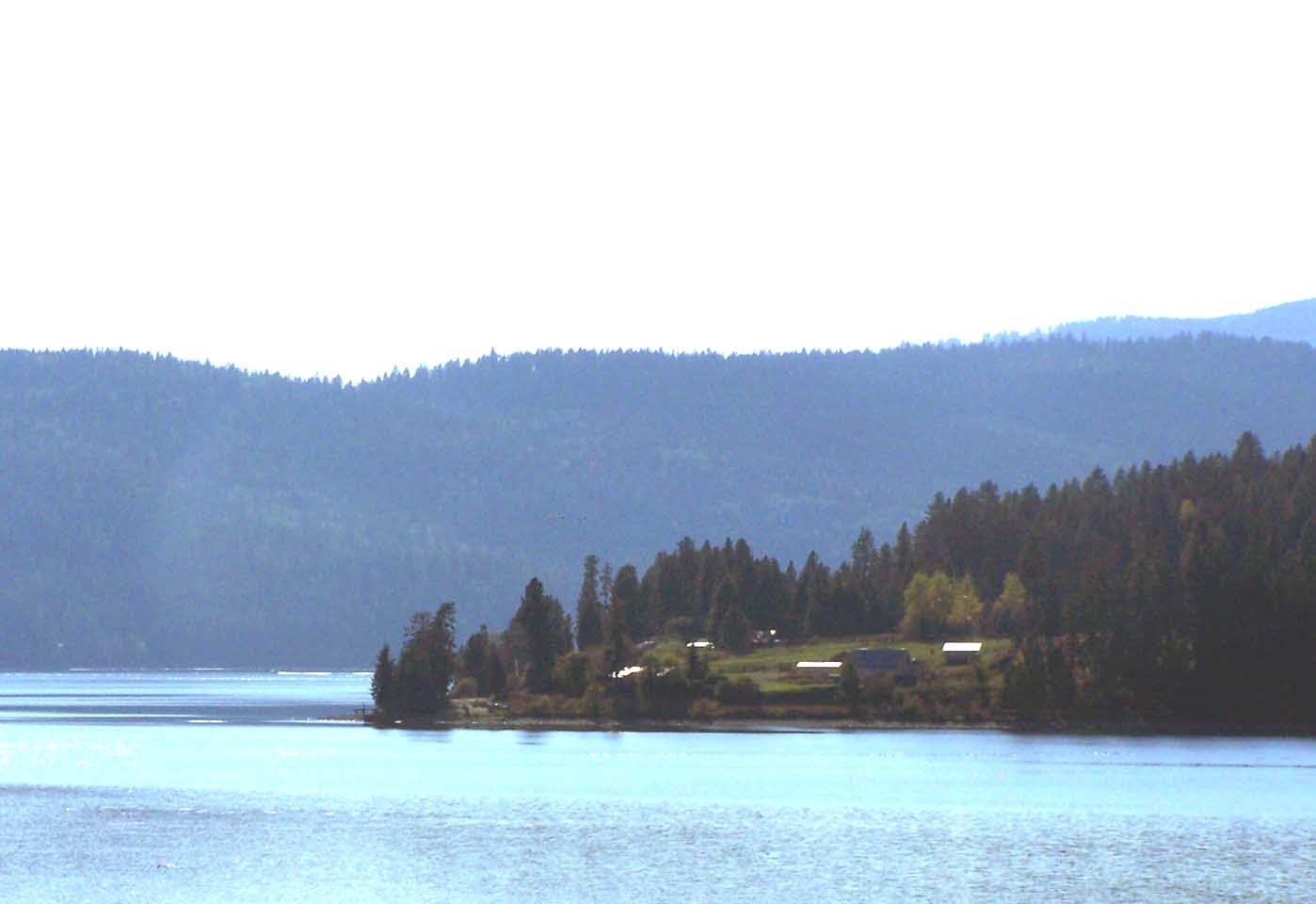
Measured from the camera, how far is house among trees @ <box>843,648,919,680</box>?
188 meters

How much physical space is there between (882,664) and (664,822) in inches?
3213

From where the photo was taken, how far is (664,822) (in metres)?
110

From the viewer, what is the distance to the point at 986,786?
424 feet

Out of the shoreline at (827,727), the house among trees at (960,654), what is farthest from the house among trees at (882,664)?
the shoreline at (827,727)

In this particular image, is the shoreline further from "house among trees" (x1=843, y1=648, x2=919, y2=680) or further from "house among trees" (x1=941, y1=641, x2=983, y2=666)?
"house among trees" (x1=941, y1=641, x2=983, y2=666)

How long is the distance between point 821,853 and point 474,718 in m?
104

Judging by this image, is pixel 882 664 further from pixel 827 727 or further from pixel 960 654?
pixel 960 654

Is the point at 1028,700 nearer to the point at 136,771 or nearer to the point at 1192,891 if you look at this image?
the point at 136,771

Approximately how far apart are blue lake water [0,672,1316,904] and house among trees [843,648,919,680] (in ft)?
60.7

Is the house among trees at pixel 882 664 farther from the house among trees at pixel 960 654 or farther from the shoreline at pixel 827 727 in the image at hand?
the shoreline at pixel 827 727

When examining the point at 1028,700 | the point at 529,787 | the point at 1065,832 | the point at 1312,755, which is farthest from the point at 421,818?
the point at 1028,700

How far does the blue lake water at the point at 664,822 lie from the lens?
86.2 metres

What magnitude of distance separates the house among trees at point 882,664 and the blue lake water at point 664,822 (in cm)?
1851

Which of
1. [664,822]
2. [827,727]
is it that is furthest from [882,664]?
[664,822]
